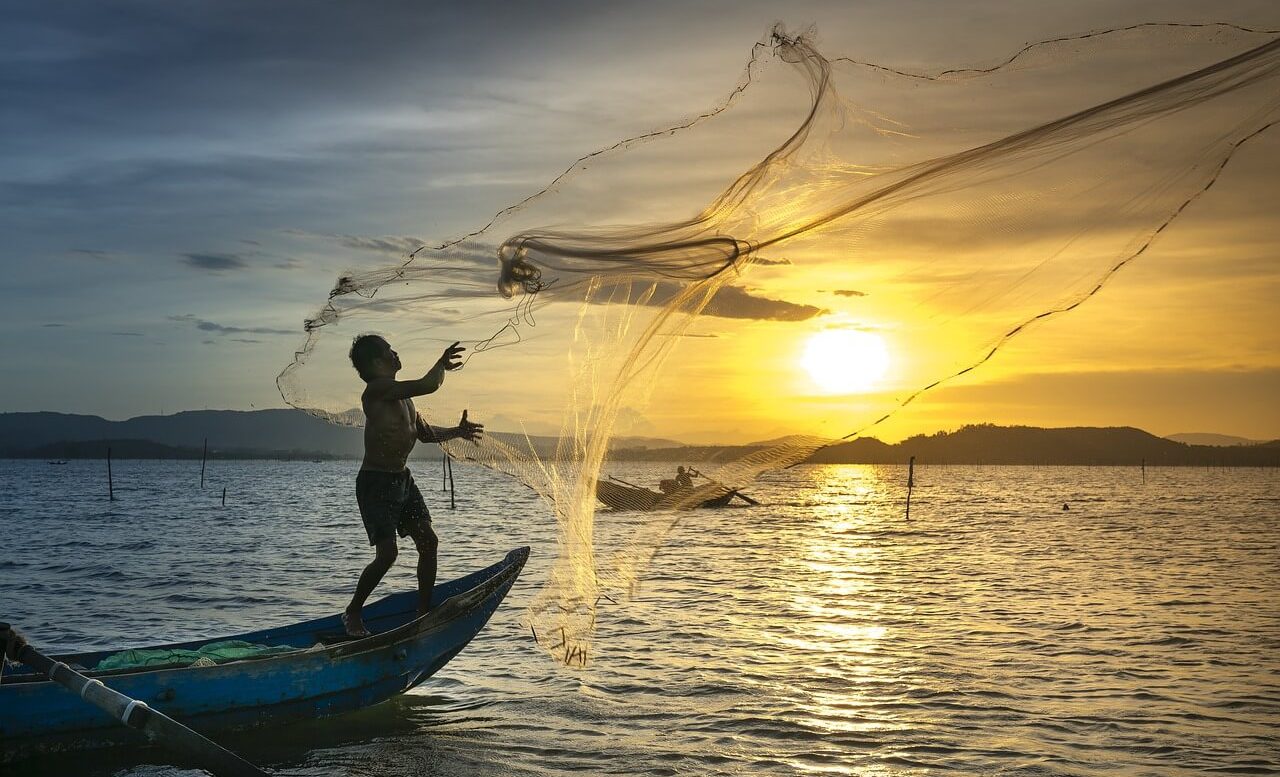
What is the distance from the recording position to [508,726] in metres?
9.84

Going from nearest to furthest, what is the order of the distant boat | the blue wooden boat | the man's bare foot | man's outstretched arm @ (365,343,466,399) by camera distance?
the distant boat < the blue wooden boat < man's outstretched arm @ (365,343,466,399) < the man's bare foot

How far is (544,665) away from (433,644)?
9.80 ft

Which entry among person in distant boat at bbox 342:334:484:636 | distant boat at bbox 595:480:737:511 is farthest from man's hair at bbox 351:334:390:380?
distant boat at bbox 595:480:737:511

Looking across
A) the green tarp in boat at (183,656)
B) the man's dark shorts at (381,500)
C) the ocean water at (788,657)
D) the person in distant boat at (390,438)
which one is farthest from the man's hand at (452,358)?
the green tarp in boat at (183,656)

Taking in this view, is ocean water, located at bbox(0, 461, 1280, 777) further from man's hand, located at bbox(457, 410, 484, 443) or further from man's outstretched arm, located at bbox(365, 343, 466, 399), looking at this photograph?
man's outstretched arm, located at bbox(365, 343, 466, 399)

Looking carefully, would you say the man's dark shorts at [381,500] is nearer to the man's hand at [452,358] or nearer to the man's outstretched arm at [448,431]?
the man's outstretched arm at [448,431]

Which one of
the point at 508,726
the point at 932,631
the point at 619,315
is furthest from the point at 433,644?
the point at 932,631

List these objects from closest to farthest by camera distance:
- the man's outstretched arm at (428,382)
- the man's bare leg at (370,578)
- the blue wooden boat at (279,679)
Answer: the blue wooden boat at (279,679)
the man's outstretched arm at (428,382)
the man's bare leg at (370,578)

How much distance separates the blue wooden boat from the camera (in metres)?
7.92

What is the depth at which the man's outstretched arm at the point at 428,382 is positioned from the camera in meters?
8.39

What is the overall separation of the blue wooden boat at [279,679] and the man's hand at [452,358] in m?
2.53

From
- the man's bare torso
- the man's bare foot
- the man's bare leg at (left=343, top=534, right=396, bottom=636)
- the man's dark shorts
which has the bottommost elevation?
the man's bare foot

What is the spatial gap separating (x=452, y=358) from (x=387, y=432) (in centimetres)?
89

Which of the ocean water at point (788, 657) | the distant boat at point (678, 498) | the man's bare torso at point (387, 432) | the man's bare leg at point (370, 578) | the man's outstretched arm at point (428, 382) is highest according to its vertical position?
Answer: the man's outstretched arm at point (428, 382)
